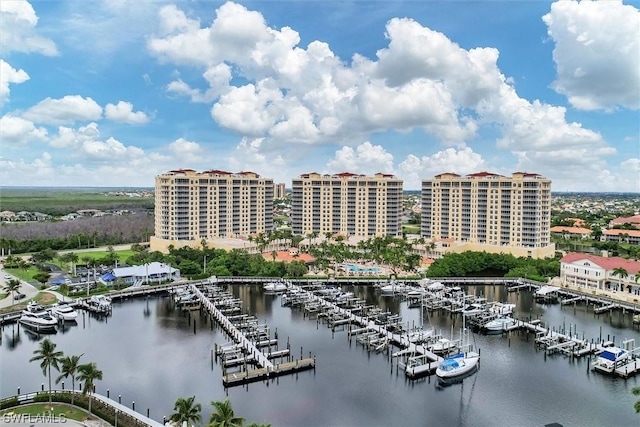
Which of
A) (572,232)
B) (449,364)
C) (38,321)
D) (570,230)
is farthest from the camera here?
(570,230)

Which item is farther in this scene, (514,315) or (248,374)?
(514,315)

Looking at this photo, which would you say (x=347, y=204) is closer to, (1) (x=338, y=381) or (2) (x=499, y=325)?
(2) (x=499, y=325)

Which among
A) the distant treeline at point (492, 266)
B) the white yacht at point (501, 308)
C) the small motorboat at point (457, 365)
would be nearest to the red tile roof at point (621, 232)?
the distant treeline at point (492, 266)

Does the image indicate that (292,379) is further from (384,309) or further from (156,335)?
(384,309)

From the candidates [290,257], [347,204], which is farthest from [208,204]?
[347,204]

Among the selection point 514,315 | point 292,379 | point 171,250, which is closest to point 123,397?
point 292,379

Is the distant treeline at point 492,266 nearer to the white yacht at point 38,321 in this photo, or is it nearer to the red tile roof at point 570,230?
the red tile roof at point 570,230
